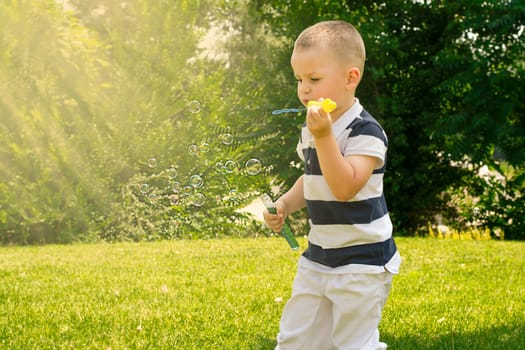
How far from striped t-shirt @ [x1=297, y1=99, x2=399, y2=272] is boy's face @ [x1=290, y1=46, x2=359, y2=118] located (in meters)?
0.12

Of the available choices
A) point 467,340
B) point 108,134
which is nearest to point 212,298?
point 467,340

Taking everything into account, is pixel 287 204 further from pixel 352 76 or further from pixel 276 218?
pixel 352 76

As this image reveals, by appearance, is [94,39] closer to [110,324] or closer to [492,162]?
[492,162]

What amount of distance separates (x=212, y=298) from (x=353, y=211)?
7.31 ft

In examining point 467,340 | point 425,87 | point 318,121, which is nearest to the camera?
point 318,121

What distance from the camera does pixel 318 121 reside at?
2.22 metres

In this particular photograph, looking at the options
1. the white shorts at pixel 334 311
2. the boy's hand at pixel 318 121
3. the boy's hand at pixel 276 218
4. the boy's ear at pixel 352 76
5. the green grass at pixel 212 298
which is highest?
the boy's ear at pixel 352 76

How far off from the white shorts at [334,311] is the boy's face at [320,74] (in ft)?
2.01

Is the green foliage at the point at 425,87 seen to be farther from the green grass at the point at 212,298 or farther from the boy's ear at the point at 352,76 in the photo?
the boy's ear at the point at 352,76

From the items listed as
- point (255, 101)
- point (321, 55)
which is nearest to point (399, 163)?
point (255, 101)

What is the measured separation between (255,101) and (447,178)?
9.88ft

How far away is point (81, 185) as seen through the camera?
952cm

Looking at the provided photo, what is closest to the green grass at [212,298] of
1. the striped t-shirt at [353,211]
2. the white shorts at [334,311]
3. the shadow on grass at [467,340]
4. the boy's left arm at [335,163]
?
the shadow on grass at [467,340]

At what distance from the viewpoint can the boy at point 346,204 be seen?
2.42 meters
